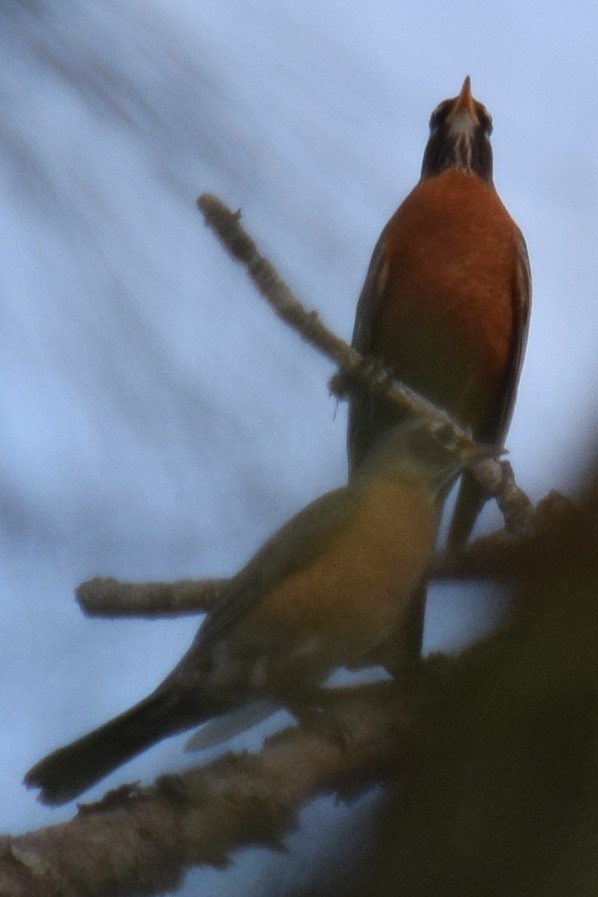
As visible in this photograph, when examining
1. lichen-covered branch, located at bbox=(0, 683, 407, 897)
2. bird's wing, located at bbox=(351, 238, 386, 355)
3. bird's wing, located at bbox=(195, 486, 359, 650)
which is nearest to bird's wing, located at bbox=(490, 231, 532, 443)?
bird's wing, located at bbox=(351, 238, 386, 355)

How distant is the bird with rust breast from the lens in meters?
5.45

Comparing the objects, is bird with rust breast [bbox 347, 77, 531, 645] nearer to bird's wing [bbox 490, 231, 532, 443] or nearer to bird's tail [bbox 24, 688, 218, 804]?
bird's wing [bbox 490, 231, 532, 443]

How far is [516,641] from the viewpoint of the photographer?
3.05ft

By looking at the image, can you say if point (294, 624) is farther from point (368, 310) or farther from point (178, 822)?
point (368, 310)

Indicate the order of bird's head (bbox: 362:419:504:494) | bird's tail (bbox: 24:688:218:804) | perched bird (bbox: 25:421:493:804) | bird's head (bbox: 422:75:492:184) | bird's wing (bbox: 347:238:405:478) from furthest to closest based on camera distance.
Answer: bird's head (bbox: 422:75:492:184) → bird's wing (bbox: 347:238:405:478) → bird's head (bbox: 362:419:504:494) → perched bird (bbox: 25:421:493:804) → bird's tail (bbox: 24:688:218:804)

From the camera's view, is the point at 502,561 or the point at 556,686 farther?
the point at 502,561

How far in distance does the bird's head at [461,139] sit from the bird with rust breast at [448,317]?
87 cm

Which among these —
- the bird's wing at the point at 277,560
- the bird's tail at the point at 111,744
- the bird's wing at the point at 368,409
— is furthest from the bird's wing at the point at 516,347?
the bird's tail at the point at 111,744

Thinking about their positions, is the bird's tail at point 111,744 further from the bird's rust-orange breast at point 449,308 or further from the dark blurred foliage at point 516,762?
the bird's rust-orange breast at point 449,308

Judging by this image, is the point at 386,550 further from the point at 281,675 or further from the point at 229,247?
the point at 229,247

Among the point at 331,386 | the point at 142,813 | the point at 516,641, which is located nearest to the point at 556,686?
Answer: the point at 516,641

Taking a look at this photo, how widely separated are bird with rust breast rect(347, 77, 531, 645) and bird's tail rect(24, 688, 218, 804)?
2.47 meters

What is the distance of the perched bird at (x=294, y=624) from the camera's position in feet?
9.32

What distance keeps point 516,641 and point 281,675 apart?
2.24m
